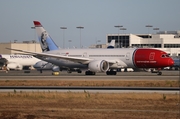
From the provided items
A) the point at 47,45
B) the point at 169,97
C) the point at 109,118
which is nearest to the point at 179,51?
the point at 47,45

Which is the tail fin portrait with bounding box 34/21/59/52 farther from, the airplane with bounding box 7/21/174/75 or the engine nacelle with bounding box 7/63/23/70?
the engine nacelle with bounding box 7/63/23/70

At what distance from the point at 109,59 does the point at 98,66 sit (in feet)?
11.3

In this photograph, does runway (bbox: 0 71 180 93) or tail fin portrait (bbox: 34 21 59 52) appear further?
tail fin portrait (bbox: 34 21 59 52)

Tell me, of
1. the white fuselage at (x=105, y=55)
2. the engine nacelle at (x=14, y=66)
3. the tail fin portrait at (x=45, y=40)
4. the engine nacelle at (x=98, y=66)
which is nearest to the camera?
the engine nacelle at (x=98, y=66)

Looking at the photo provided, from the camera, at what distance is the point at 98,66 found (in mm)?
61812

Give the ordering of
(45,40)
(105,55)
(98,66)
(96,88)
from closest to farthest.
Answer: (96,88) → (98,66) → (105,55) → (45,40)

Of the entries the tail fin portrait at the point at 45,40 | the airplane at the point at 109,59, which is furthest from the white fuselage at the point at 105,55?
the tail fin portrait at the point at 45,40

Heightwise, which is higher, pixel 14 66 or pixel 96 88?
pixel 14 66

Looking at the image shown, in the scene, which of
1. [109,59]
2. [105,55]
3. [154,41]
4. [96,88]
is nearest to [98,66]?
[109,59]

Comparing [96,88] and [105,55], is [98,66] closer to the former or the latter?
[105,55]

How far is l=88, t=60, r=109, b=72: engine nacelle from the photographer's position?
61.8 meters

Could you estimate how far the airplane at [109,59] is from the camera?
201 feet

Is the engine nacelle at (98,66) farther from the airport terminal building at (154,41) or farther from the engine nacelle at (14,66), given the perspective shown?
the airport terminal building at (154,41)

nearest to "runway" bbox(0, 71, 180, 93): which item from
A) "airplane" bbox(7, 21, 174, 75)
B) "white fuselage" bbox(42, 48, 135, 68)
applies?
"airplane" bbox(7, 21, 174, 75)
